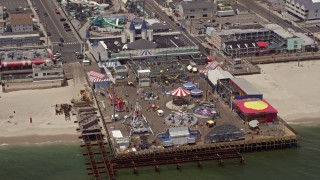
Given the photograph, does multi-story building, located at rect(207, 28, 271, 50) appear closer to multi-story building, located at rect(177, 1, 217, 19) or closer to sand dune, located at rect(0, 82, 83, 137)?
multi-story building, located at rect(177, 1, 217, 19)

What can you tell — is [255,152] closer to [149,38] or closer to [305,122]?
[305,122]

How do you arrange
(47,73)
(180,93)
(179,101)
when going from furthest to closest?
(47,73), (179,101), (180,93)

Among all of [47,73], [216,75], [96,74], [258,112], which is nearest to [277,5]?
[216,75]

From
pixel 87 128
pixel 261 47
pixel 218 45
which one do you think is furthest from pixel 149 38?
pixel 87 128

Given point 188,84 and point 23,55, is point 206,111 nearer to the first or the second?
point 188,84

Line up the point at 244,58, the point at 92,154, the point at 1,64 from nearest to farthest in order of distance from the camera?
the point at 92,154 → the point at 1,64 → the point at 244,58

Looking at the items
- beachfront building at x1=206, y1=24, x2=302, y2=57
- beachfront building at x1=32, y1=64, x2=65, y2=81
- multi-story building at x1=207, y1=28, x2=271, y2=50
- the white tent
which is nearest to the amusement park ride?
beachfront building at x1=32, y1=64, x2=65, y2=81
